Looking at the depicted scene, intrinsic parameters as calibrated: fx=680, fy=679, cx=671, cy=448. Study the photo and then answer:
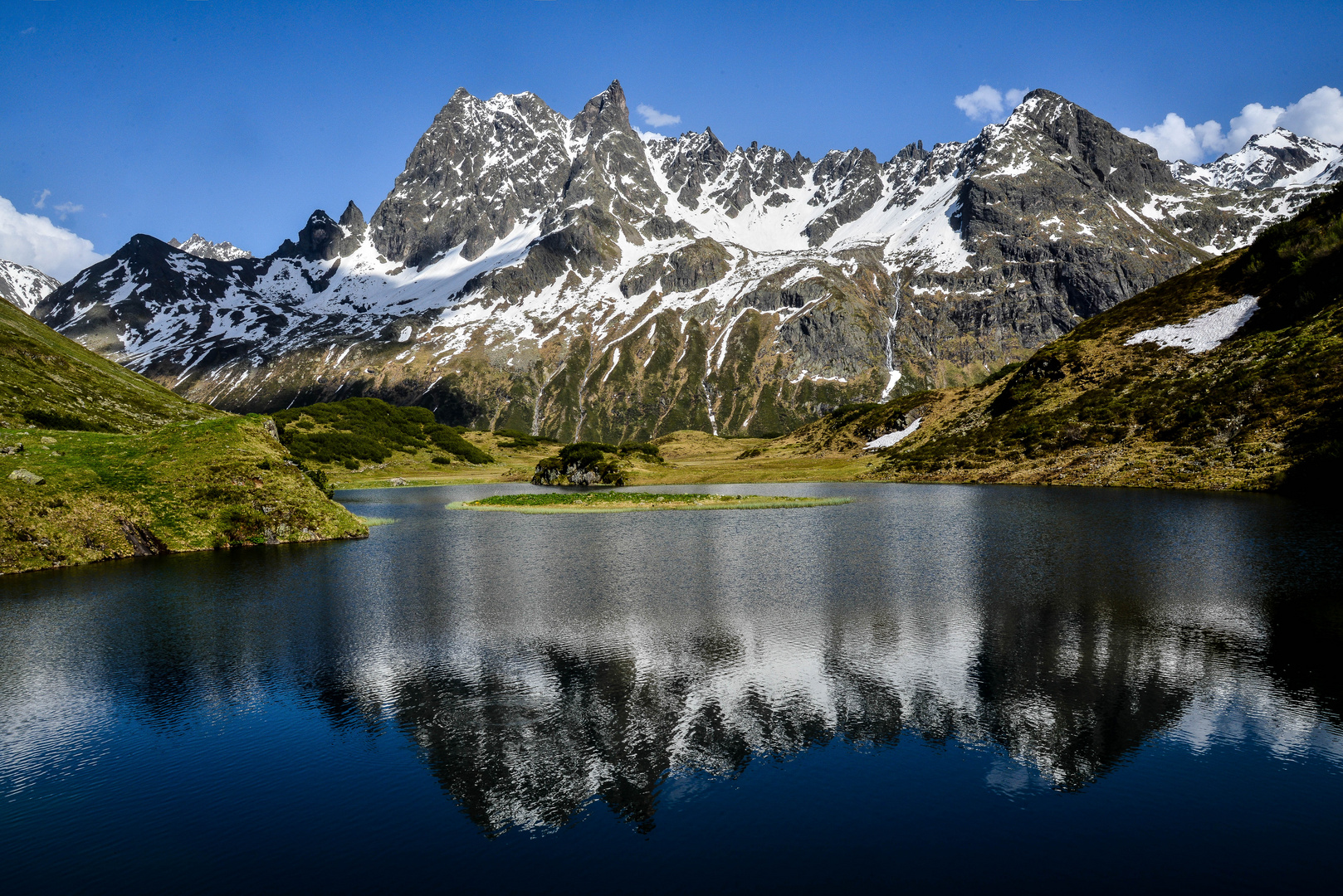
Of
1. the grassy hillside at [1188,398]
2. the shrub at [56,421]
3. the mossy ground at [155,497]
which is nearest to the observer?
the mossy ground at [155,497]

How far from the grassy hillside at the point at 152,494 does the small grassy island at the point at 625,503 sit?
3347cm

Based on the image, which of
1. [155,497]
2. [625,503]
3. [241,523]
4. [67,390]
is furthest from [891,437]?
[67,390]

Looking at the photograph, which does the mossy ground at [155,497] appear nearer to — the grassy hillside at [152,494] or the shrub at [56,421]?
the grassy hillside at [152,494]

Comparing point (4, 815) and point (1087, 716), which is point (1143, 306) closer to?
point (1087, 716)

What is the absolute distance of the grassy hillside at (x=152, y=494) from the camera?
173 feet

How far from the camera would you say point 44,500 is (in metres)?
53.8

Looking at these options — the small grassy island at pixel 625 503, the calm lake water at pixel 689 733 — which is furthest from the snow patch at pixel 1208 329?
the calm lake water at pixel 689 733

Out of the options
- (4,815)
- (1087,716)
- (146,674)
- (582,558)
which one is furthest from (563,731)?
(582,558)

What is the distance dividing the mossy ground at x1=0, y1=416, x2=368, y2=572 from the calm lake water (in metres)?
10.8

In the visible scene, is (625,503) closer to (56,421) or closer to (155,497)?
(155,497)

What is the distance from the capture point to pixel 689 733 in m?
20.9

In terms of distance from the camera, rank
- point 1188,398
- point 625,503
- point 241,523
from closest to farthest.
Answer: point 241,523 → point 625,503 → point 1188,398

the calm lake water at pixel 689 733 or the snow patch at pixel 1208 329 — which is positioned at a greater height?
the snow patch at pixel 1208 329

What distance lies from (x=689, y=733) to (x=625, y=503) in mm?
82799
